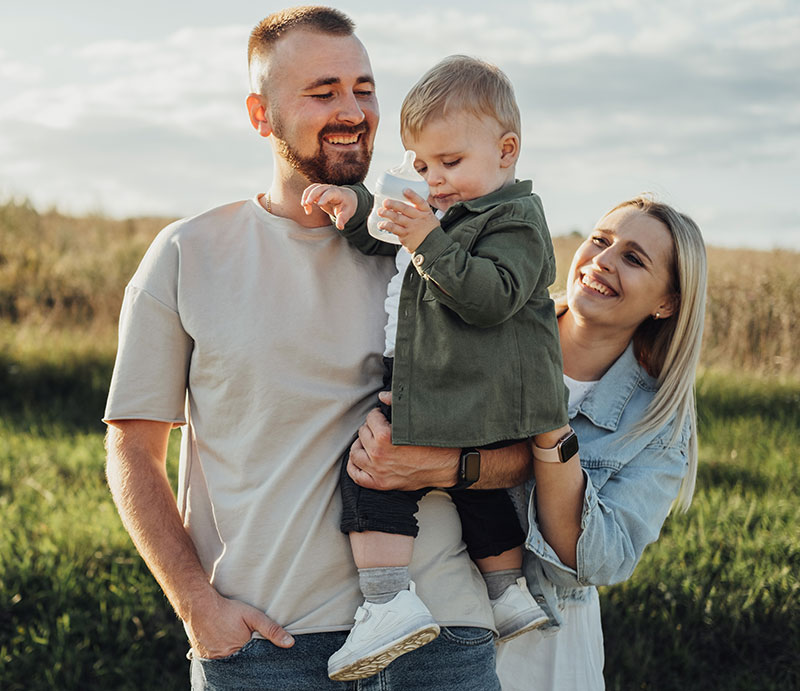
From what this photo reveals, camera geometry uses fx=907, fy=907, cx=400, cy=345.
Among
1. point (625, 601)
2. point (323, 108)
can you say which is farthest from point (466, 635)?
point (625, 601)

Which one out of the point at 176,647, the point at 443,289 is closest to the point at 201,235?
the point at 443,289

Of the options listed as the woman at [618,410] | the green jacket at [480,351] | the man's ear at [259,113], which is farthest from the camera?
the man's ear at [259,113]

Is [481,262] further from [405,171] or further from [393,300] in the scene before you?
[393,300]

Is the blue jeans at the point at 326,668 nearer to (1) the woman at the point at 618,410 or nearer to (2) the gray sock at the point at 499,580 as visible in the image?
(2) the gray sock at the point at 499,580

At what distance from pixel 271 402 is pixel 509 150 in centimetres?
91

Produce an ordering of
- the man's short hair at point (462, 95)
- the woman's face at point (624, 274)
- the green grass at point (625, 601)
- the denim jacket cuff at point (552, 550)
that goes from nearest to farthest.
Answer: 1. the man's short hair at point (462, 95)
2. the denim jacket cuff at point (552, 550)
3. the woman's face at point (624, 274)
4. the green grass at point (625, 601)

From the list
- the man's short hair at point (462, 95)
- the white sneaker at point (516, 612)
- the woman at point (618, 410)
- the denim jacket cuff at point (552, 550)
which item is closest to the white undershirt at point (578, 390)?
the woman at point (618, 410)

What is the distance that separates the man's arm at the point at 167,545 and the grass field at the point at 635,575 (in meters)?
2.33

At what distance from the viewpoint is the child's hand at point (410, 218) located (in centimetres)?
207

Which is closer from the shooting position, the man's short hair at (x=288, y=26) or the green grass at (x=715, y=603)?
the man's short hair at (x=288, y=26)

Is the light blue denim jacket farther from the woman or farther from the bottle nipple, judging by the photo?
the bottle nipple

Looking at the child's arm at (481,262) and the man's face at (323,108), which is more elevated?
the man's face at (323,108)

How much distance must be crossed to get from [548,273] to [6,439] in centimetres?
673

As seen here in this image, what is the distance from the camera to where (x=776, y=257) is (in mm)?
11664
